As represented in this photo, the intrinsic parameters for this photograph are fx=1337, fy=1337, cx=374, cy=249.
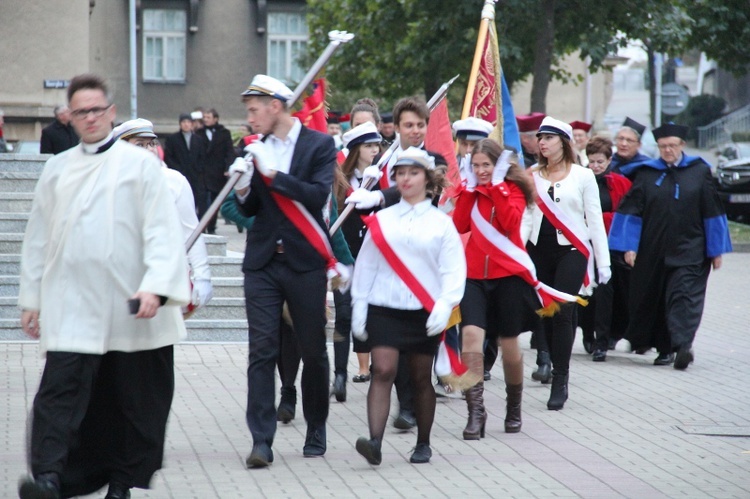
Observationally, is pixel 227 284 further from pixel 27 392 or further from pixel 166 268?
pixel 166 268

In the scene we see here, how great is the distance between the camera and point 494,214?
7.84 m

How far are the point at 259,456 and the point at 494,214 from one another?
209cm

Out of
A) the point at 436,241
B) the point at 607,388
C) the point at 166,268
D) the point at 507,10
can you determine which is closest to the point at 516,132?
the point at 607,388

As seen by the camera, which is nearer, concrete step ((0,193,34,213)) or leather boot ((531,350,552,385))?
leather boot ((531,350,552,385))

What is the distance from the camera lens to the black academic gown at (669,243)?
10992 mm

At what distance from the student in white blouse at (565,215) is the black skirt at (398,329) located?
2.41 metres

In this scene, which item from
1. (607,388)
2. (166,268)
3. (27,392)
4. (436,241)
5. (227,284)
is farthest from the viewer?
(227,284)

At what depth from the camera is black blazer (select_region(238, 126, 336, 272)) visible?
6.87m

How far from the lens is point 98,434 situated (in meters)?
5.82

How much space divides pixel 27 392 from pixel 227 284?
319cm

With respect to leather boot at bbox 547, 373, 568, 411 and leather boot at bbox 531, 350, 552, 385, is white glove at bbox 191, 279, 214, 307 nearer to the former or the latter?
leather boot at bbox 547, 373, 568, 411

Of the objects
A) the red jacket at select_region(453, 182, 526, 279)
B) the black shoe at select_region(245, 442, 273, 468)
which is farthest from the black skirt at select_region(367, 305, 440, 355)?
the red jacket at select_region(453, 182, 526, 279)

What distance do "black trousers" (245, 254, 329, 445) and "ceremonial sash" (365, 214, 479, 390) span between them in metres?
0.36

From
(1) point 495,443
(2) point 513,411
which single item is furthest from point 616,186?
(1) point 495,443
